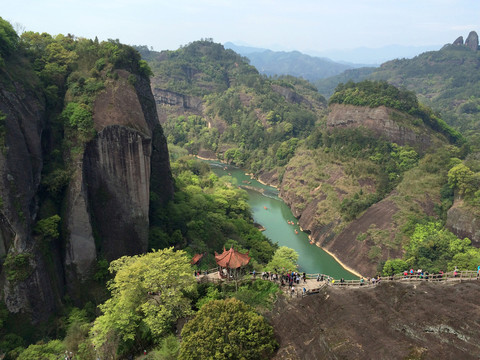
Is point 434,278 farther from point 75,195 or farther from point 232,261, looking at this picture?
point 75,195

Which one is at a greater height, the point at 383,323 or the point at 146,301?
the point at 383,323

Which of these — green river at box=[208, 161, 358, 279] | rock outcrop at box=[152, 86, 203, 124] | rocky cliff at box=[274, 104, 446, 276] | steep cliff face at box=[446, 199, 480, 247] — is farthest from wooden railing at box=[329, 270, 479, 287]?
rock outcrop at box=[152, 86, 203, 124]

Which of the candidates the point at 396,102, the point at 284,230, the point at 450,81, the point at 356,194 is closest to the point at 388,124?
the point at 396,102

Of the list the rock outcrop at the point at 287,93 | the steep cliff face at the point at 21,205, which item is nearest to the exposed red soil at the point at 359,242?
the steep cliff face at the point at 21,205

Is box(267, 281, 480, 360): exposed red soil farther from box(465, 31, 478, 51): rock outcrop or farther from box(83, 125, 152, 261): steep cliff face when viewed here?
box(465, 31, 478, 51): rock outcrop

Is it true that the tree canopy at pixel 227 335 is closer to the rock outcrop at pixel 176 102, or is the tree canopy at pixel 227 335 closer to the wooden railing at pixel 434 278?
the wooden railing at pixel 434 278
